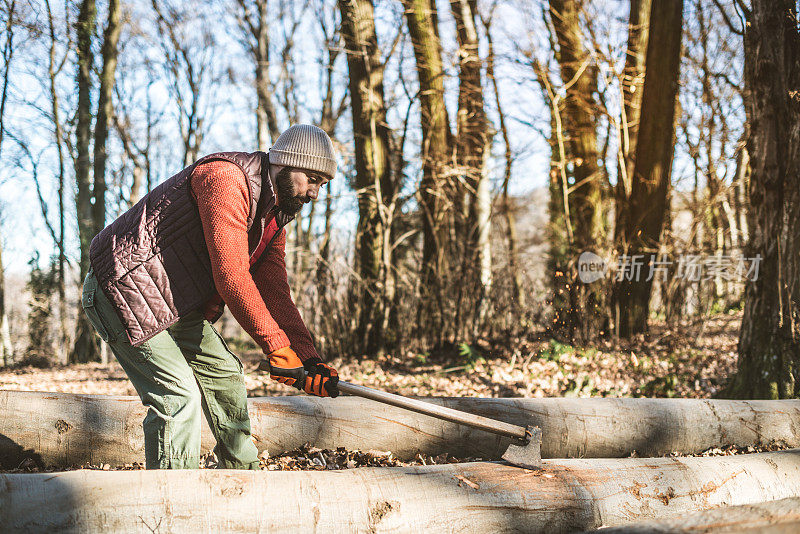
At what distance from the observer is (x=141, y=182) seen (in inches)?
742

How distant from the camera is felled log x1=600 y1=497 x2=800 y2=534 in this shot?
188cm

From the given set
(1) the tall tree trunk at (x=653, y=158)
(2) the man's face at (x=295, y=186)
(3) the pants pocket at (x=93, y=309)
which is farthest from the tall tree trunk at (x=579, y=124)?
(3) the pants pocket at (x=93, y=309)

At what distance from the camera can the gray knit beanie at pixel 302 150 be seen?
8.80 feet

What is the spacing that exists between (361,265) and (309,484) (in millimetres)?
6174

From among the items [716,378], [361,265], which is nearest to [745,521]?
[716,378]

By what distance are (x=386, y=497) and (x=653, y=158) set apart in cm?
724

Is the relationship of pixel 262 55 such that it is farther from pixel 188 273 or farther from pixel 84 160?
pixel 188 273

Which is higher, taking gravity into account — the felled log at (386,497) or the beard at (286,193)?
the beard at (286,193)

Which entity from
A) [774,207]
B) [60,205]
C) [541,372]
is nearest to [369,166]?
[541,372]

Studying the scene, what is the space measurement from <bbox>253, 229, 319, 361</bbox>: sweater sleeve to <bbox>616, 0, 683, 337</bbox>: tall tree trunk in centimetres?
601

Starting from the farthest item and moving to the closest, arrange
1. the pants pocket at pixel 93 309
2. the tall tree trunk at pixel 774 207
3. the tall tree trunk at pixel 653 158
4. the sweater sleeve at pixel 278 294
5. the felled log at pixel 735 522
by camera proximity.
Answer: the tall tree trunk at pixel 653 158
the tall tree trunk at pixel 774 207
the sweater sleeve at pixel 278 294
the pants pocket at pixel 93 309
the felled log at pixel 735 522

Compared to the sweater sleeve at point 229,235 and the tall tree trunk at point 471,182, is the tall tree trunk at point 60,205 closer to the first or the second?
the tall tree trunk at point 471,182

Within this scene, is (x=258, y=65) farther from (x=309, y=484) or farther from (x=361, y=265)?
(x=309, y=484)

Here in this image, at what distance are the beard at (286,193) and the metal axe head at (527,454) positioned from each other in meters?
1.47
